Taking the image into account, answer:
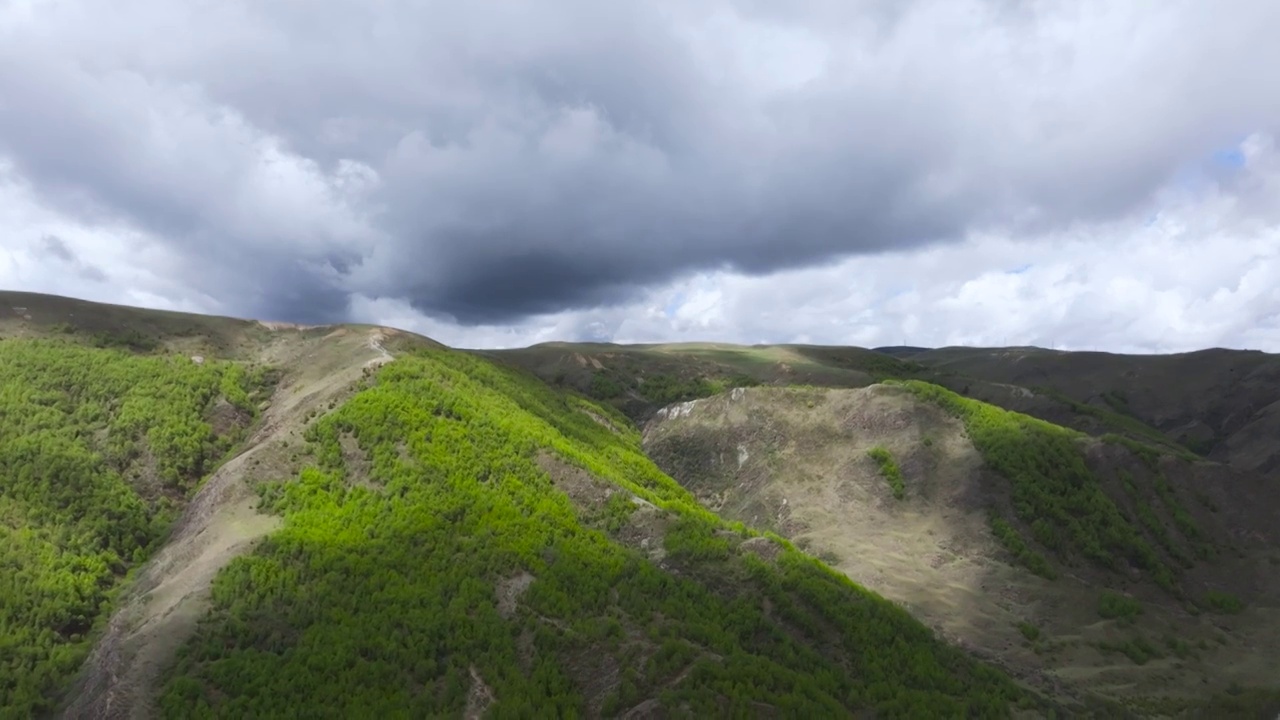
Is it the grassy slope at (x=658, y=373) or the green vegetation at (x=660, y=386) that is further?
the grassy slope at (x=658, y=373)

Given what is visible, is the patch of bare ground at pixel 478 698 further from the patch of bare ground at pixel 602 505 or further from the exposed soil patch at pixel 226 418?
the exposed soil patch at pixel 226 418

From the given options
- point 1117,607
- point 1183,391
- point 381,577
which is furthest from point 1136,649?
point 1183,391

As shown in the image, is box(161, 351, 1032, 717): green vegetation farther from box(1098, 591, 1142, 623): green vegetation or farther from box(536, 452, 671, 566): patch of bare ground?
box(1098, 591, 1142, 623): green vegetation

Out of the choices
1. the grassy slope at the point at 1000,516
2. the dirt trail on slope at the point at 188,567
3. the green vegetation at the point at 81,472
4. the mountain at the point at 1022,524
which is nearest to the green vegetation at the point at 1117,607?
the mountain at the point at 1022,524

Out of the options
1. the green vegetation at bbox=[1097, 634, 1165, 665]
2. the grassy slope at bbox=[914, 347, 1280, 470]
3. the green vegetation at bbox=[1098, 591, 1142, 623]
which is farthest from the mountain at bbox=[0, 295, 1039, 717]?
the grassy slope at bbox=[914, 347, 1280, 470]

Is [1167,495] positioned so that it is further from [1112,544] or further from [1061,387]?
[1061,387]
